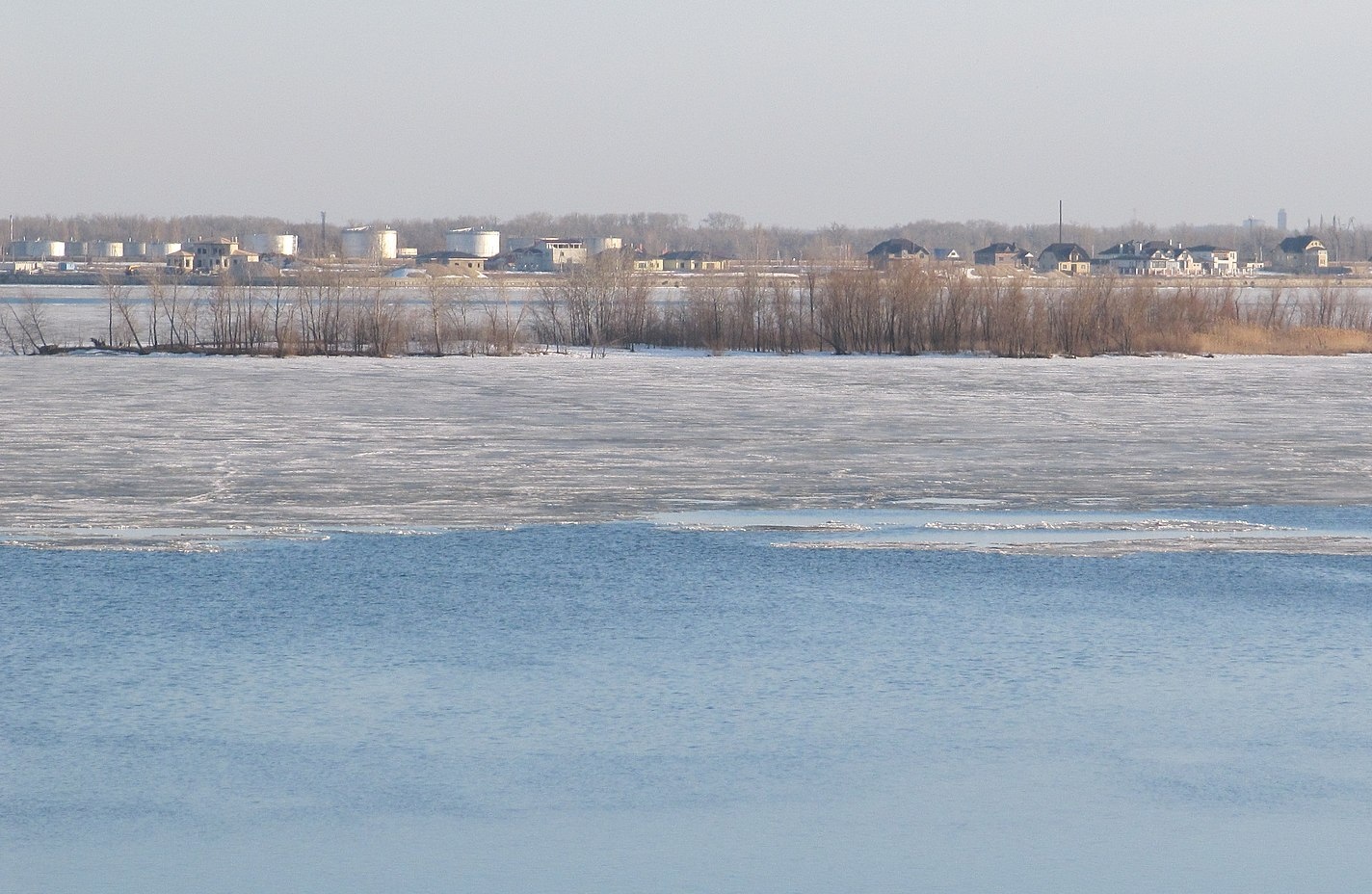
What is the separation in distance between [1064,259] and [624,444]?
350ft

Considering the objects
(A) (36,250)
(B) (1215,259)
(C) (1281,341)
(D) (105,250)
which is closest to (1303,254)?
(B) (1215,259)

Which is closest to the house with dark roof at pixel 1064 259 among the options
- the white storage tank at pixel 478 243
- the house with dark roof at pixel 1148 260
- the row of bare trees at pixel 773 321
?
the house with dark roof at pixel 1148 260

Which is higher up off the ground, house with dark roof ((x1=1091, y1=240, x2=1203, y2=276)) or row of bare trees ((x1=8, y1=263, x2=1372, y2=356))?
house with dark roof ((x1=1091, y1=240, x2=1203, y2=276))

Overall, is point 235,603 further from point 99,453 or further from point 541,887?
point 99,453

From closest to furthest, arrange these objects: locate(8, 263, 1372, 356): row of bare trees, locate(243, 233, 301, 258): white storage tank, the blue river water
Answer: the blue river water → locate(8, 263, 1372, 356): row of bare trees → locate(243, 233, 301, 258): white storage tank

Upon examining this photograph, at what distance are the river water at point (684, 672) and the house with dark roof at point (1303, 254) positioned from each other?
12476 cm

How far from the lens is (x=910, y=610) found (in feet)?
25.0

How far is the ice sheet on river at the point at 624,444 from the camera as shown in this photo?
10969 mm

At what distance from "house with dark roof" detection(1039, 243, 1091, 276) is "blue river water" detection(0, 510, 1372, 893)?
334 ft

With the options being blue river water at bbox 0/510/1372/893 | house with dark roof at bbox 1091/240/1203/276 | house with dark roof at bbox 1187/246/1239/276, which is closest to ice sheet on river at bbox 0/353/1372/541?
blue river water at bbox 0/510/1372/893

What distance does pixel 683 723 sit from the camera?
230 inches

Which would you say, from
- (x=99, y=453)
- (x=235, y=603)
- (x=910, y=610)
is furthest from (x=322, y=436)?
(x=910, y=610)

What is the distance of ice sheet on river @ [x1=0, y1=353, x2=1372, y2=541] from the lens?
10969 millimetres

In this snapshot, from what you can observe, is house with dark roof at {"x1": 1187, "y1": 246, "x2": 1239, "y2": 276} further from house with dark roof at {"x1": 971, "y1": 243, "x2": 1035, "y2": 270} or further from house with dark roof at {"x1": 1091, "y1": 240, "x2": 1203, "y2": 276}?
house with dark roof at {"x1": 971, "y1": 243, "x2": 1035, "y2": 270}
